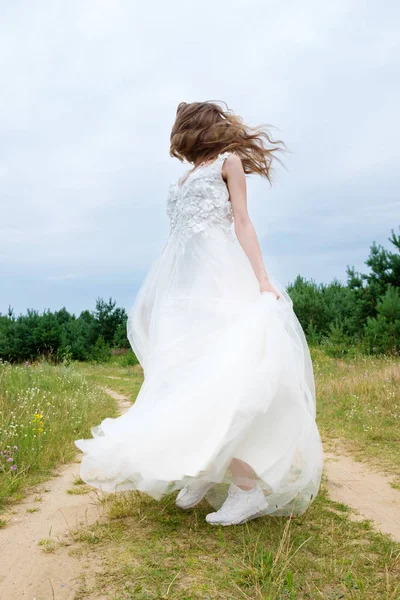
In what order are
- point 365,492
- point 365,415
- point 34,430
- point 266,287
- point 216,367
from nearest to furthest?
point 216,367 → point 266,287 → point 365,492 → point 34,430 → point 365,415

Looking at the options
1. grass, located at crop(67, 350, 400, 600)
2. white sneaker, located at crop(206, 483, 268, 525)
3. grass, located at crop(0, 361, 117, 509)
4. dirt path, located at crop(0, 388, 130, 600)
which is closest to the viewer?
grass, located at crop(67, 350, 400, 600)

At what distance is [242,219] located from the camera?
3.59 meters

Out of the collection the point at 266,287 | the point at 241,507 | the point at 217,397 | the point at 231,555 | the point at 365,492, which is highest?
the point at 266,287

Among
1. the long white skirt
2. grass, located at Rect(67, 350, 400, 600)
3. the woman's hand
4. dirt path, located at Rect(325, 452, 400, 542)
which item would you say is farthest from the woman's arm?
dirt path, located at Rect(325, 452, 400, 542)

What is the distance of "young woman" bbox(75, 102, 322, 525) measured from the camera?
2.97 m


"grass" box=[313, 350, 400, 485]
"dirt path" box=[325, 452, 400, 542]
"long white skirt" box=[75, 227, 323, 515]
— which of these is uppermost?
"long white skirt" box=[75, 227, 323, 515]

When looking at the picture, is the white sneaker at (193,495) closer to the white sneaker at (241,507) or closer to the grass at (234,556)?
the grass at (234,556)

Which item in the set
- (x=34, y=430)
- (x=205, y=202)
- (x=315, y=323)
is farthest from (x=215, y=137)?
(x=315, y=323)

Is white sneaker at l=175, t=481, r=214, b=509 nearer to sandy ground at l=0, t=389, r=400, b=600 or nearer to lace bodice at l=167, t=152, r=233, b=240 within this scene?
sandy ground at l=0, t=389, r=400, b=600

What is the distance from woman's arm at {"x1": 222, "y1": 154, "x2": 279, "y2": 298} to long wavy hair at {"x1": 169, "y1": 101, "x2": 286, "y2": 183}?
0.19 m

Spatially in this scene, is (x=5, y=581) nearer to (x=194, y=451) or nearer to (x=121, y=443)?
(x=121, y=443)

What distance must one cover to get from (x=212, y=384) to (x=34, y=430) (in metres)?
3.32

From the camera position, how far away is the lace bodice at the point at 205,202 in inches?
145

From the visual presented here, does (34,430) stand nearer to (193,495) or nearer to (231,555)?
(193,495)
